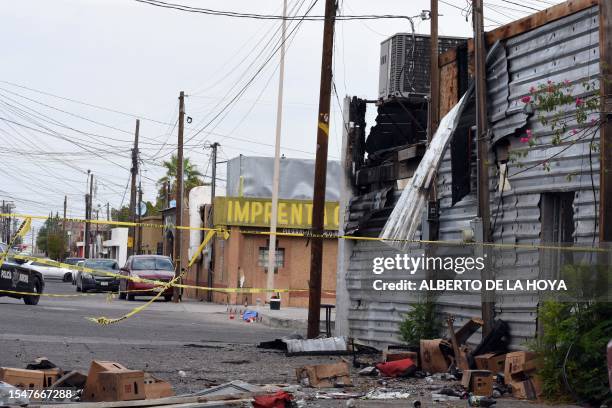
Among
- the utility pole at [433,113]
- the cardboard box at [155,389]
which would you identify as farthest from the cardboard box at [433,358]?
the cardboard box at [155,389]

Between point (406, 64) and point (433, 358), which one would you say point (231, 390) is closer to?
point (433, 358)

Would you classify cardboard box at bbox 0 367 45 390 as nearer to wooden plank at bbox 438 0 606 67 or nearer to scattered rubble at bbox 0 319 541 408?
scattered rubble at bbox 0 319 541 408

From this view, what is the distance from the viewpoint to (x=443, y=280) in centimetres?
1672

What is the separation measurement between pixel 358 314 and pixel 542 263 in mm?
6882

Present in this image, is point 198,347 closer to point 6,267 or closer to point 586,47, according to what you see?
point 586,47

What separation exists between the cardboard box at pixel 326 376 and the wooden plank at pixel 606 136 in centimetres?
347

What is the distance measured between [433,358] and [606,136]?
13.6ft

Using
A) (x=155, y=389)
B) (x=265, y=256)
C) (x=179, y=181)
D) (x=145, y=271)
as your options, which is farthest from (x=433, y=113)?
(x=179, y=181)

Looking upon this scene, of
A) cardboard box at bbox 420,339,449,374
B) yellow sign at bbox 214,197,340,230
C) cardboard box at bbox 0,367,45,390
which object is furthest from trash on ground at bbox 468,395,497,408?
yellow sign at bbox 214,197,340,230

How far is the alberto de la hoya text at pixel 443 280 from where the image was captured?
14125 millimetres

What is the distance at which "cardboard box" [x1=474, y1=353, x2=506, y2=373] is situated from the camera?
532 inches

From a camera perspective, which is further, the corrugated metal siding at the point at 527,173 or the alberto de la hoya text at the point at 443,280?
the alberto de la hoya text at the point at 443,280

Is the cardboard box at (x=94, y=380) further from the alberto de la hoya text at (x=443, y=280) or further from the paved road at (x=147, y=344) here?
the alberto de la hoya text at (x=443, y=280)

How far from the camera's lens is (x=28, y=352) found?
1526 cm
